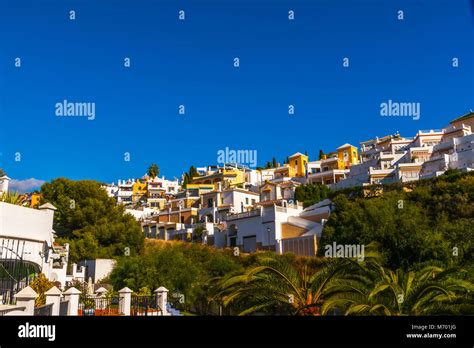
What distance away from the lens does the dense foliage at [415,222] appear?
18516 millimetres

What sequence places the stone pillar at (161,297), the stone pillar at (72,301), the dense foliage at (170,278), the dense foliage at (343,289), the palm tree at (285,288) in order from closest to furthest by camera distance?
1. the dense foliage at (343,289)
2. the stone pillar at (72,301)
3. the palm tree at (285,288)
4. the stone pillar at (161,297)
5. the dense foliage at (170,278)

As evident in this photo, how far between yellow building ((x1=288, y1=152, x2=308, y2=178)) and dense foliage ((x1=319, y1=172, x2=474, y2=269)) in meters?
22.6

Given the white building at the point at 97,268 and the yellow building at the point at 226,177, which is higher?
the yellow building at the point at 226,177

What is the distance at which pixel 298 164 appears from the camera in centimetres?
5191

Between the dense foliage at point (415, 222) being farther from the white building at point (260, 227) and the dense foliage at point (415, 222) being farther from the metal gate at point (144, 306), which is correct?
the metal gate at point (144, 306)

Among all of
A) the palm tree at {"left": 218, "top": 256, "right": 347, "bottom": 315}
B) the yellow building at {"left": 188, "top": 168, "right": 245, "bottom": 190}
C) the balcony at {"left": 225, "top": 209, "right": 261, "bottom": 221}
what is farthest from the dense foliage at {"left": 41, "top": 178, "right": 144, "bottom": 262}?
the yellow building at {"left": 188, "top": 168, "right": 245, "bottom": 190}

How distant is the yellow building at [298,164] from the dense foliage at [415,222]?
2261cm

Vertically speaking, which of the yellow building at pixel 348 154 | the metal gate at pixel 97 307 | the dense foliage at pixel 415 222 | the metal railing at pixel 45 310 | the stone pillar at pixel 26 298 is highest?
the yellow building at pixel 348 154

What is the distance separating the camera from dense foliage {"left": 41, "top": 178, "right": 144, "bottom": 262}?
1024 inches

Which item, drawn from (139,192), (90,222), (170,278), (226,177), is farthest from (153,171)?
(170,278)

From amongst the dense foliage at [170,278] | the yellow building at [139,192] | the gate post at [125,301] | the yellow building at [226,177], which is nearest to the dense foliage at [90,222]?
the dense foliage at [170,278]

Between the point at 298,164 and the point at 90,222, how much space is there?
28.7 metres

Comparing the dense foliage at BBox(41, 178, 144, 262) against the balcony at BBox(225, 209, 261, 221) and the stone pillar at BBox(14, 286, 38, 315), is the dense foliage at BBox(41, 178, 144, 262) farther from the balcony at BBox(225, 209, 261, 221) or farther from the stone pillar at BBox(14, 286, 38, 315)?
the stone pillar at BBox(14, 286, 38, 315)
